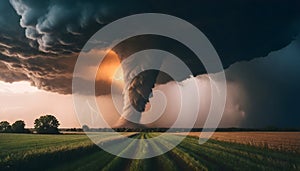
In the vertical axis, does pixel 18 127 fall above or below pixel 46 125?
below

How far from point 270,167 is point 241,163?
7.56 feet

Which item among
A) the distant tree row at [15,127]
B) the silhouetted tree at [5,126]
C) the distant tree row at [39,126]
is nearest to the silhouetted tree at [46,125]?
the distant tree row at [39,126]

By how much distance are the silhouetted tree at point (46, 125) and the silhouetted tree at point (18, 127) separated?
14.3ft

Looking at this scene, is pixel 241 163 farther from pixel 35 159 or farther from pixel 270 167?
pixel 35 159

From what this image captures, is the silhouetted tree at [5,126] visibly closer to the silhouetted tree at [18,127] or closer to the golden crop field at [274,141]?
the silhouetted tree at [18,127]

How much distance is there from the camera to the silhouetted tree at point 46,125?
93.5 m

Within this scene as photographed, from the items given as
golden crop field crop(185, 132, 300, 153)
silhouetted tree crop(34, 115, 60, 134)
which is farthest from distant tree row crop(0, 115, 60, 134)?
golden crop field crop(185, 132, 300, 153)

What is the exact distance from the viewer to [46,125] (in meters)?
95.6

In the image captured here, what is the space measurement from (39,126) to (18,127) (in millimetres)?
6314

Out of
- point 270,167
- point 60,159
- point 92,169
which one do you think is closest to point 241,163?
point 270,167

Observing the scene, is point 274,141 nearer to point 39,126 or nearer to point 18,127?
point 18,127

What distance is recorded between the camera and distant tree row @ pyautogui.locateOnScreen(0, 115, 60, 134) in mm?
88675

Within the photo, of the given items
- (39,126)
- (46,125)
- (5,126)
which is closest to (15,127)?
(5,126)

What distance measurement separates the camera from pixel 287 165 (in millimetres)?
18891
